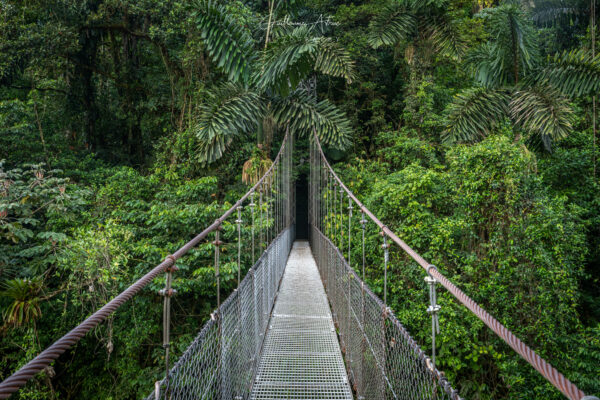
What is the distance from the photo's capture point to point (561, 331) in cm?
412

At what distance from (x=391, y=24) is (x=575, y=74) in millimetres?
3142

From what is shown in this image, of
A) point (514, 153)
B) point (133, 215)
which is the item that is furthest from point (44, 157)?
point (514, 153)

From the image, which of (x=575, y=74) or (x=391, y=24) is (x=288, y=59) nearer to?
(x=391, y=24)

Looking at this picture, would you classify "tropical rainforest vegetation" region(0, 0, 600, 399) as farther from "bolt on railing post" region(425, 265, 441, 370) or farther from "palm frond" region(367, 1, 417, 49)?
"bolt on railing post" region(425, 265, 441, 370)

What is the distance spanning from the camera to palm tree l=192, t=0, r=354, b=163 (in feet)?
15.2

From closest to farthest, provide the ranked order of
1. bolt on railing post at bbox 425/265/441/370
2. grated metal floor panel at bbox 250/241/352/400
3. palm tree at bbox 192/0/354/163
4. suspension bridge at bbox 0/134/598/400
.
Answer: suspension bridge at bbox 0/134/598/400 < bolt on railing post at bbox 425/265/441/370 < grated metal floor panel at bbox 250/241/352/400 < palm tree at bbox 192/0/354/163

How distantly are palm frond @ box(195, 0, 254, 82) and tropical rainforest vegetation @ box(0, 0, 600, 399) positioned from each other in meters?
0.02

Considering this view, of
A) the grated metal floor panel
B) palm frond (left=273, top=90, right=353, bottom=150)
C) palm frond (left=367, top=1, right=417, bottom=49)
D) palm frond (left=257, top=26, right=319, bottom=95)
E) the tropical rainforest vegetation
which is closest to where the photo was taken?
the grated metal floor panel

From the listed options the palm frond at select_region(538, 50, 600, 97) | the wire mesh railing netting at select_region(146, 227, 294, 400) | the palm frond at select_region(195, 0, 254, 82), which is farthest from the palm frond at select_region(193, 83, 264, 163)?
the palm frond at select_region(538, 50, 600, 97)

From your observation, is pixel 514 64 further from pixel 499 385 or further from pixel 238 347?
pixel 238 347

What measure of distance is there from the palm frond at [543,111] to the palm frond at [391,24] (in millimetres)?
2473

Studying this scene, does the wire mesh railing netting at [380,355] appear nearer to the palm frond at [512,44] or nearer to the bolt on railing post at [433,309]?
the bolt on railing post at [433,309]

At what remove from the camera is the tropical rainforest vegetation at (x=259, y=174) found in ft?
13.5

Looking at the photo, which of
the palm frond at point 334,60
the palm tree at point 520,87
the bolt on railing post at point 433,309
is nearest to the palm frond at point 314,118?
the palm frond at point 334,60
